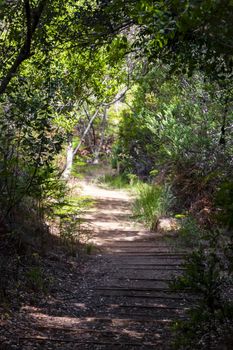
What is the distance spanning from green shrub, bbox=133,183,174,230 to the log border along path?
586 millimetres

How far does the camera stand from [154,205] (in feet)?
39.3

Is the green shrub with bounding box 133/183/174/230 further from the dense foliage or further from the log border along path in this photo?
the log border along path

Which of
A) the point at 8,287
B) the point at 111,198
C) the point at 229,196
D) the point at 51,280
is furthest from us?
the point at 111,198

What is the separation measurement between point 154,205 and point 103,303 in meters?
6.06

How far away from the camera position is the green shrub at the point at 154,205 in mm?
11727

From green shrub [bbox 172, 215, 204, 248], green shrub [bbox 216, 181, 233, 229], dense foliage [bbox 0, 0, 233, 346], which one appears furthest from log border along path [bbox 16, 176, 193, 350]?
green shrub [bbox 216, 181, 233, 229]

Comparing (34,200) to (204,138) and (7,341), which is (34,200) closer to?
(204,138)

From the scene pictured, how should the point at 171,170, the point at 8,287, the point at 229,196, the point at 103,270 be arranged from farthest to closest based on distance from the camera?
the point at 171,170, the point at 103,270, the point at 8,287, the point at 229,196

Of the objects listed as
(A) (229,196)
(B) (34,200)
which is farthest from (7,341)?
(B) (34,200)

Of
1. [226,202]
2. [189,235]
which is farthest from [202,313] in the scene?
[189,235]

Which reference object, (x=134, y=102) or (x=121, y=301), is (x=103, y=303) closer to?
(x=121, y=301)

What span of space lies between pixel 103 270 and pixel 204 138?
3.61 meters

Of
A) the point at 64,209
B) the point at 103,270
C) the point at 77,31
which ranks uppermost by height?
the point at 77,31

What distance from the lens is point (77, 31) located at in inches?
226
